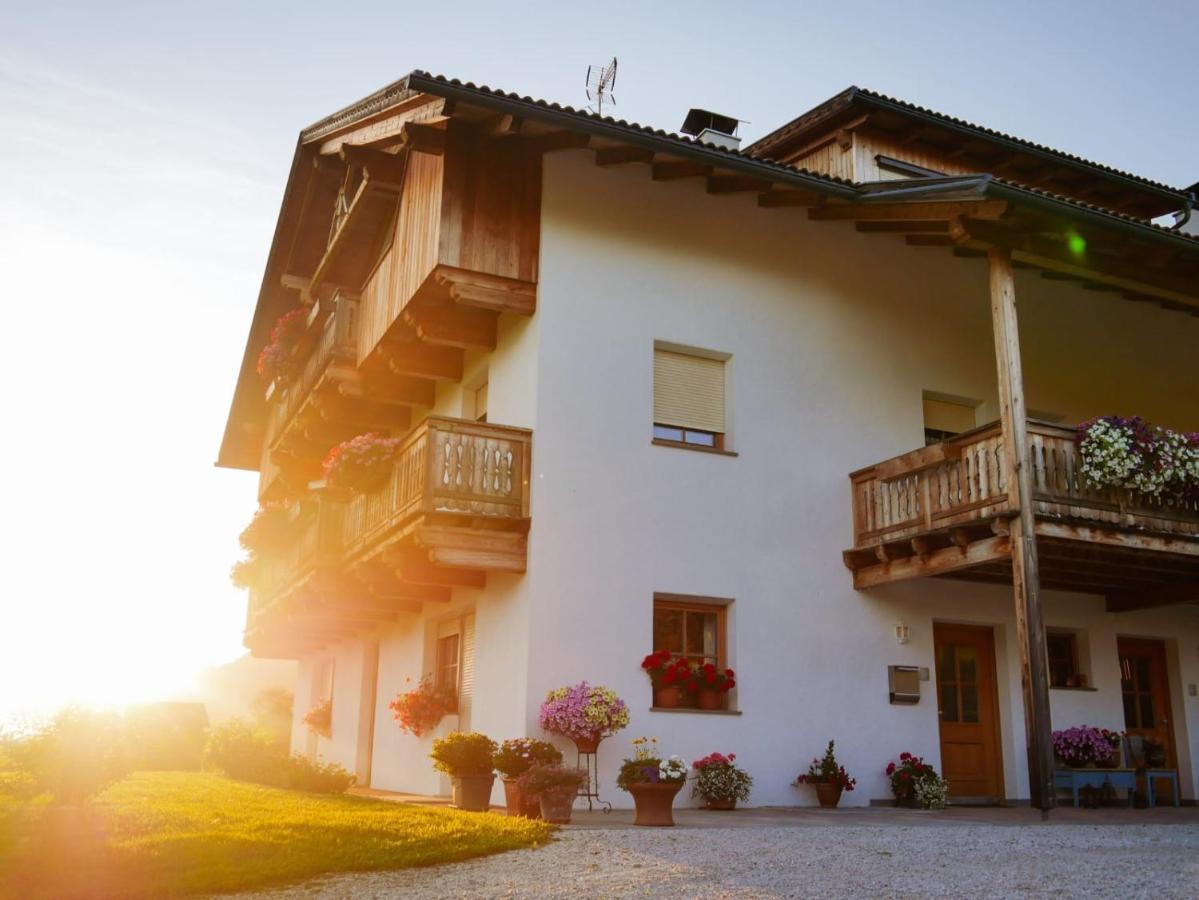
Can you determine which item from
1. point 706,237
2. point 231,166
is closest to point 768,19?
point 706,237

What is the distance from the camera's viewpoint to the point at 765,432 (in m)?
Result: 15.0

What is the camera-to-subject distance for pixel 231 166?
1149cm

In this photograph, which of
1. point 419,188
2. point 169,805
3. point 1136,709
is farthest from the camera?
point 1136,709

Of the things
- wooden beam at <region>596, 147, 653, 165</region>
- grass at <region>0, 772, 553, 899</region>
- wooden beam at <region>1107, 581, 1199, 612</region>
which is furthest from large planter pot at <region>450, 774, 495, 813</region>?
wooden beam at <region>1107, 581, 1199, 612</region>

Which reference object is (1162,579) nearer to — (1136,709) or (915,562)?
(1136,709)

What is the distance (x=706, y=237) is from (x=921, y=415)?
151 inches

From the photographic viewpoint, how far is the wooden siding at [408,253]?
14.2m

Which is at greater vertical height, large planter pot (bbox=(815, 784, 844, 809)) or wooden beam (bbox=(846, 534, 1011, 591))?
wooden beam (bbox=(846, 534, 1011, 591))

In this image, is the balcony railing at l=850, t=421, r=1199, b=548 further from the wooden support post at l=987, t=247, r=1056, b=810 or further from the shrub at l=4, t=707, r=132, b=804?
the shrub at l=4, t=707, r=132, b=804

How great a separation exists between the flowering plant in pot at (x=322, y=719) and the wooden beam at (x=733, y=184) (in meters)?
12.4

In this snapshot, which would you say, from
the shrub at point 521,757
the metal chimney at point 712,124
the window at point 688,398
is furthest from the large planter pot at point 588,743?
the metal chimney at point 712,124

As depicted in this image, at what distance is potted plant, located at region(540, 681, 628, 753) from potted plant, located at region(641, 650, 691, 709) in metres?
0.74

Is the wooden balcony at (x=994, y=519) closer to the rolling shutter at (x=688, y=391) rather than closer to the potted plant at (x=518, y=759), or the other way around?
the rolling shutter at (x=688, y=391)

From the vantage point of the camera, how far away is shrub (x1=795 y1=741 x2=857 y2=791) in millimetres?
13812
